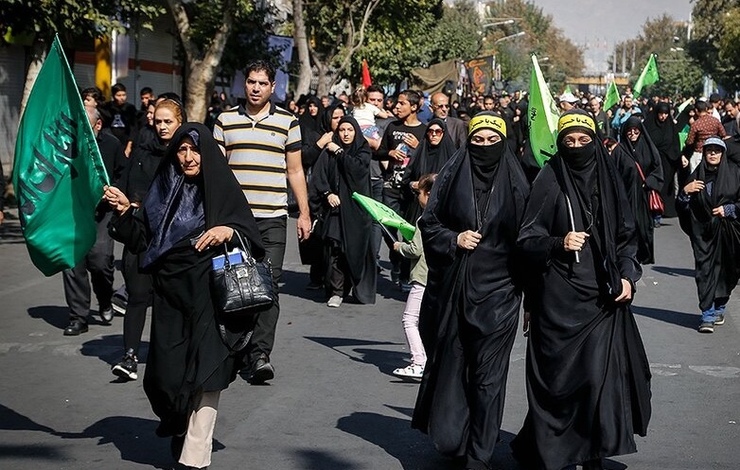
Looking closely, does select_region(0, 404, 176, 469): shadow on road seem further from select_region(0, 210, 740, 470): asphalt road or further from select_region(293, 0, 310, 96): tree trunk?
select_region(293, 0, 310, 96): tree trunk

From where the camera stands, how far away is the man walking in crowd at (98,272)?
392 inches

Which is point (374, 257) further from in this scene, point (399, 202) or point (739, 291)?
point (739, 291)

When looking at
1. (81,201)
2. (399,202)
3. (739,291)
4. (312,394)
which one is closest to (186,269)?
(81,201)

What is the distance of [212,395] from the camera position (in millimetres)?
5910

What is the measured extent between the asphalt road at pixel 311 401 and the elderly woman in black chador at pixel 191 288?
1.88ft

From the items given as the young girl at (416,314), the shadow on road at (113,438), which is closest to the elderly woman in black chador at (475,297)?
the shadow on road at (113,438)

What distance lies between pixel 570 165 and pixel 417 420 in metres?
1.42

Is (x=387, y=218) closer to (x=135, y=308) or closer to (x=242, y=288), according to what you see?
(x=135, y=308)

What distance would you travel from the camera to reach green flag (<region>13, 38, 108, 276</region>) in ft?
21.8

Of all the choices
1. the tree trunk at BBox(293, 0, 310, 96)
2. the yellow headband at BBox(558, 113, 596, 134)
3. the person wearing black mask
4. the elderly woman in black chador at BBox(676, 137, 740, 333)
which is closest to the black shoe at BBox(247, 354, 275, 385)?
the yellow headband at BBox(558, 113, 596, 134)

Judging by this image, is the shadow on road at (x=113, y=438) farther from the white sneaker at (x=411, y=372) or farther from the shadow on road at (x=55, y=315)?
the shadow on road at (x=55, y=315)

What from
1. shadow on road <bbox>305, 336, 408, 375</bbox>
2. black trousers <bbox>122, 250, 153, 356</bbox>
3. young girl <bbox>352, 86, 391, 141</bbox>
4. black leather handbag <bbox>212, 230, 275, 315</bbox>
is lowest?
shadow on road <bbox>305, 336, 408, 375</bbox>

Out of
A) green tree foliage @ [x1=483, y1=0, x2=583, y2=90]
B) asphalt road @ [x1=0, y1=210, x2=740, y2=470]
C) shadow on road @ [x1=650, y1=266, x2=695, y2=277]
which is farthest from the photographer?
green tree foliage @ [x1=483, y1=0, x2=583, y2=90]

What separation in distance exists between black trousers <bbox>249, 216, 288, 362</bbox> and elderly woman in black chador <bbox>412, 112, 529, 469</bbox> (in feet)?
7.05
